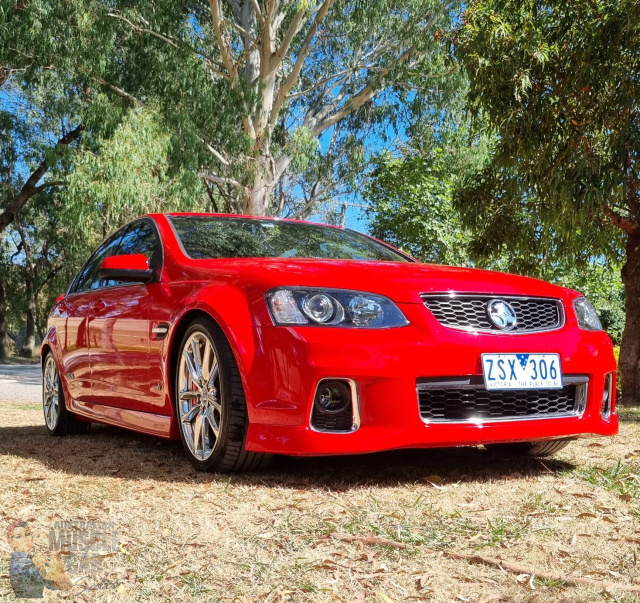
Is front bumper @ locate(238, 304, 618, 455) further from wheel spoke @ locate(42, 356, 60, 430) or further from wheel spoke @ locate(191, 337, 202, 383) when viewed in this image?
wheel spoke @ locate(42, 356, 60, 430)

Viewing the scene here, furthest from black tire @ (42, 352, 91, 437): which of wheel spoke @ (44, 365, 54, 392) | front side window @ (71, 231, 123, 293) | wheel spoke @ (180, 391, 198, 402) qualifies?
wheel spoke @ (180, 391, 198, 402)

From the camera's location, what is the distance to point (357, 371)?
359 cm

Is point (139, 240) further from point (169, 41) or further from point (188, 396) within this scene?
point (169, 41)

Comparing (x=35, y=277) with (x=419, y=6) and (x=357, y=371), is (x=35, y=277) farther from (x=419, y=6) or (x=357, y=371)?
(x=357, y=371)

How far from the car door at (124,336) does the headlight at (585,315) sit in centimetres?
220

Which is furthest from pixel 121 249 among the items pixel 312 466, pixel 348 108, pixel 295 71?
pixel 348 108

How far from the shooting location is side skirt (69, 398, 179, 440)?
14.4ft

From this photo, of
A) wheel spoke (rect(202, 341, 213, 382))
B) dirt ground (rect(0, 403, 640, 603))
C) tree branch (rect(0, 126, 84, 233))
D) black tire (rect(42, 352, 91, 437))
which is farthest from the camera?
tree branch (rect(0, 126, 84, 233))

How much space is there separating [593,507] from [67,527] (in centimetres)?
201

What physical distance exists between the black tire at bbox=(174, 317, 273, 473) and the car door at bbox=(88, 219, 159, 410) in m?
0.72

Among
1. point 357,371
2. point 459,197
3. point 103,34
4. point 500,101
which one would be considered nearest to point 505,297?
point 357,371

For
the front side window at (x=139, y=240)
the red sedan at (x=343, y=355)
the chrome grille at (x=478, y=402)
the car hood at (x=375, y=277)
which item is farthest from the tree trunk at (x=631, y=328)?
the front side window at (x=139, y=240)

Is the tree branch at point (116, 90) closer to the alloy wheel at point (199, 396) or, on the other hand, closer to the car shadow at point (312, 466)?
the car shadow at point (312, 466)

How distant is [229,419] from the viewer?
3.80m
